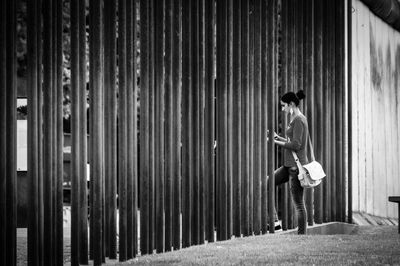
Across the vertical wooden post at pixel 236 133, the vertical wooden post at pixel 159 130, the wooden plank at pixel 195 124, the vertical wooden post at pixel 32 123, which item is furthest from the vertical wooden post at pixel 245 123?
the vertical wooden post at pixel 32 123

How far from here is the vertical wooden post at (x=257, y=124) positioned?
10008 mm

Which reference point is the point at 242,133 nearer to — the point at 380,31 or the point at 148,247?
the point at 148,247

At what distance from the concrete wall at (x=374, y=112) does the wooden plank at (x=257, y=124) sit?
3418mm

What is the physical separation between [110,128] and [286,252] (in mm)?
A: 2065

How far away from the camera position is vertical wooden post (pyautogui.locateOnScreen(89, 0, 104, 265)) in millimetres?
7391

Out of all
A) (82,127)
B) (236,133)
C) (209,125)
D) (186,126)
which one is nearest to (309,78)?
(236,133)

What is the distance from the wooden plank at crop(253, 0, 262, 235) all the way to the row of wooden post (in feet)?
0.04

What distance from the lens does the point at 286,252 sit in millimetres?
8305

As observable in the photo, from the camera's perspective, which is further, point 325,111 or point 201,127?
point 325,111

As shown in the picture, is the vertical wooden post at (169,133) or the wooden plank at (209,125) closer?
the vertical wooden post at (169,133)

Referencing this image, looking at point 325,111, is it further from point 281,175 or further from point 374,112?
point 374,112

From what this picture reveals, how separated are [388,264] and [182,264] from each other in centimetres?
174

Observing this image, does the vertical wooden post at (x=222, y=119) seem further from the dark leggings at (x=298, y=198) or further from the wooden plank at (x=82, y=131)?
the wooden plank at (x=82, y=131)

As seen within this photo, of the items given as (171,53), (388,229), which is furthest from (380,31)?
(171,53)
